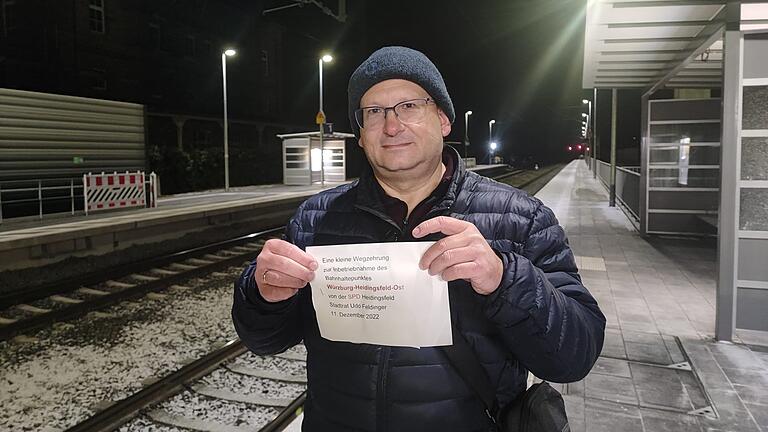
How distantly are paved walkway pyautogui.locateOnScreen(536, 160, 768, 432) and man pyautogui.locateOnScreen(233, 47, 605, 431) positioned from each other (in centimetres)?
252

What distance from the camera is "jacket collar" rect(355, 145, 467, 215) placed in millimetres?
1925

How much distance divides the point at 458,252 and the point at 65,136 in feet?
57.0

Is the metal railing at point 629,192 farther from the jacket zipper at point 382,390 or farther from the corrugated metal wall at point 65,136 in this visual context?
the corrugated metal wall at point 65,136

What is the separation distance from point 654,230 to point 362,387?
12.4 metres

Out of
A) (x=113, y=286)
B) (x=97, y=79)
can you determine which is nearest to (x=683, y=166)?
(x=113, y=286)

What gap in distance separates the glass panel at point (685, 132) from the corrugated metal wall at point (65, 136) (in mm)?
15128

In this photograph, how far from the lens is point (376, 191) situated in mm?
2008

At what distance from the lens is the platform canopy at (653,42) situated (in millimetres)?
6535

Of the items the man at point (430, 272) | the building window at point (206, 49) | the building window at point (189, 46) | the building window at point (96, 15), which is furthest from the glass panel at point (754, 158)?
the building window at point (206, 49)

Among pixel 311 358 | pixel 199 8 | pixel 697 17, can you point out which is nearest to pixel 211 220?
pixel 697 17

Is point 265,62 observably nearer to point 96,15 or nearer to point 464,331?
point 96,15

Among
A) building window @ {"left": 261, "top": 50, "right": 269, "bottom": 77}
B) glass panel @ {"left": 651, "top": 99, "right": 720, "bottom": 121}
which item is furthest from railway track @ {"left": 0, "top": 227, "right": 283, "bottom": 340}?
building window @ {"left": 261, "top": 50, "right": 269, "bottom": 77}

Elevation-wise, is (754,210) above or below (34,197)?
above

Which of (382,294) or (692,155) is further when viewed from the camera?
(692,155)
